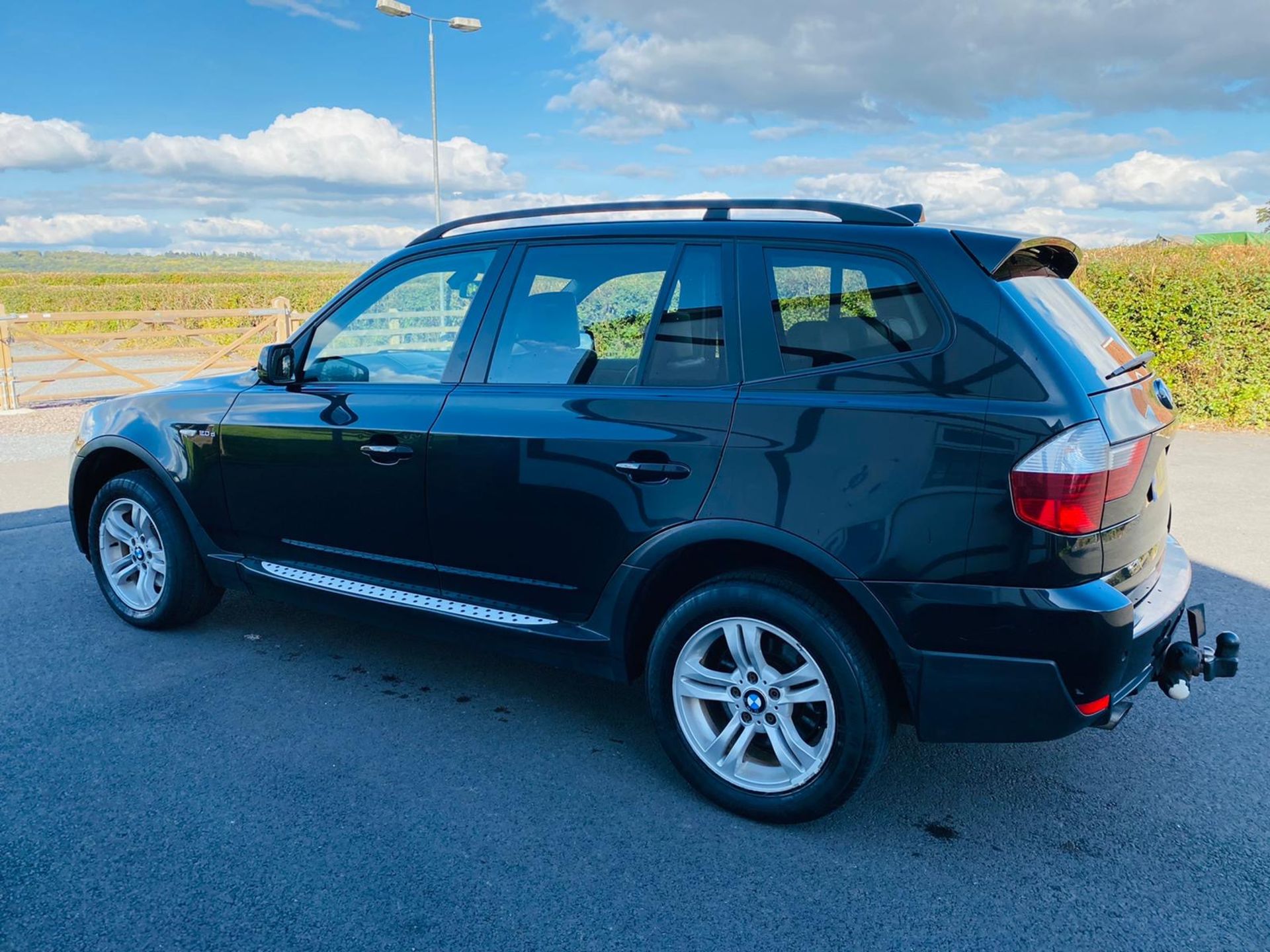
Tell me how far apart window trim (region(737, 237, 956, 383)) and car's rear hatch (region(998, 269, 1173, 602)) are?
202mm

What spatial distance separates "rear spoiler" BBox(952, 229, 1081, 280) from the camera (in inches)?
107

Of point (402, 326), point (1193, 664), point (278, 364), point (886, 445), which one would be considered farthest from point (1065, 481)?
point (278, 364)

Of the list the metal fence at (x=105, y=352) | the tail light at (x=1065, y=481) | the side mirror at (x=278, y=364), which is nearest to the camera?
the tail light at (x=1065, y=481)

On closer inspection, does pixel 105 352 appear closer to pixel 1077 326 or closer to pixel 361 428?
pixel 361 428

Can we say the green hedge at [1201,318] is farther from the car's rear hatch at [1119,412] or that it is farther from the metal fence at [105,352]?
the metal fence at [105,352]

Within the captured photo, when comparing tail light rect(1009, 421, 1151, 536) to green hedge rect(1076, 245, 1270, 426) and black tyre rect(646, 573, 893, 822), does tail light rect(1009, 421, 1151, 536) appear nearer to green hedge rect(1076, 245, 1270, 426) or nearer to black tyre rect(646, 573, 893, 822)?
black tyre rect(646, 573, 893, 822)

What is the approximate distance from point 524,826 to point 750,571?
1.04 m

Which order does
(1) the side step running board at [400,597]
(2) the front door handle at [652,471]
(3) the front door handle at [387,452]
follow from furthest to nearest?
(3) the front door handle at [387,452]
(1) the side step running board at [400,597]
(2) the front door handle at [652,471]

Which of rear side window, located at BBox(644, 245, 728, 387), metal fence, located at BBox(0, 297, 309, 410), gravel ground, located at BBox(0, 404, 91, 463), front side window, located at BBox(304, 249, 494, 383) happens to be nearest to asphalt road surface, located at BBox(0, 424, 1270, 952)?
front side window, located at BBox(304, 249, 494, 383)

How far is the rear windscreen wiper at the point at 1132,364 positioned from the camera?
2.81 meters

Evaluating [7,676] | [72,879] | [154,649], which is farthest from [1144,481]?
[7,676]

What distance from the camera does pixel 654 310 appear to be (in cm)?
321

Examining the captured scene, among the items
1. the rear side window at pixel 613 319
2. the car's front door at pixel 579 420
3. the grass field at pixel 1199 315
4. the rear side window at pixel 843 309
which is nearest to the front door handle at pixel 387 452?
the car's front door at pixel 579 420

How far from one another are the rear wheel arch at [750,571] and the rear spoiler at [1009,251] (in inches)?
37.3
